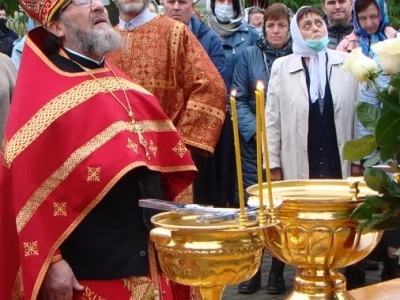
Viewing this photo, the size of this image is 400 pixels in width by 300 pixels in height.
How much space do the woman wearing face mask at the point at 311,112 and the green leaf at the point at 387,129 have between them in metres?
3.51

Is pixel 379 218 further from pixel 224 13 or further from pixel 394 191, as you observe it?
pixel 224 13

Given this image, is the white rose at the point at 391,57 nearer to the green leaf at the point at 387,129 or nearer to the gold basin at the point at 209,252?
the green leaf at the point at 387,129

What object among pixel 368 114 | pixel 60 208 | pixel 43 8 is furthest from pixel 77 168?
pixel 368 114

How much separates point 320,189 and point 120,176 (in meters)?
0.90

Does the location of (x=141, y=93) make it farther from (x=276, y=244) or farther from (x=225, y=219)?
(x=225, y=219)

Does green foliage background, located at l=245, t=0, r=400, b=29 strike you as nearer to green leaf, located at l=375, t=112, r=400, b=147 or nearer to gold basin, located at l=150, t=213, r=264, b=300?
green leaf, located at l=375, t=112, r=400, b=147

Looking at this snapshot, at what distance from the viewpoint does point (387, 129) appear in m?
1.99

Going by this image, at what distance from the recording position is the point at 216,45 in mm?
6254

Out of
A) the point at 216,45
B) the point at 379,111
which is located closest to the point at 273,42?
the point at 216,45

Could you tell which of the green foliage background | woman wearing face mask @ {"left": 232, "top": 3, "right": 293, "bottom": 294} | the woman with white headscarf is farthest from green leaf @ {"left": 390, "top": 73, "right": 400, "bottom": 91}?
the green foliage background

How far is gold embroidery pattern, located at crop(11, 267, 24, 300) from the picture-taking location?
331cm

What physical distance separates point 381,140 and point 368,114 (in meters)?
0.13

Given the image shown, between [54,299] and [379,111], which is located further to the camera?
[54,299]

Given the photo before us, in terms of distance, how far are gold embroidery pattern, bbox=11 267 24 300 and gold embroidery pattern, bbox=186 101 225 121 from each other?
5.47 ft
